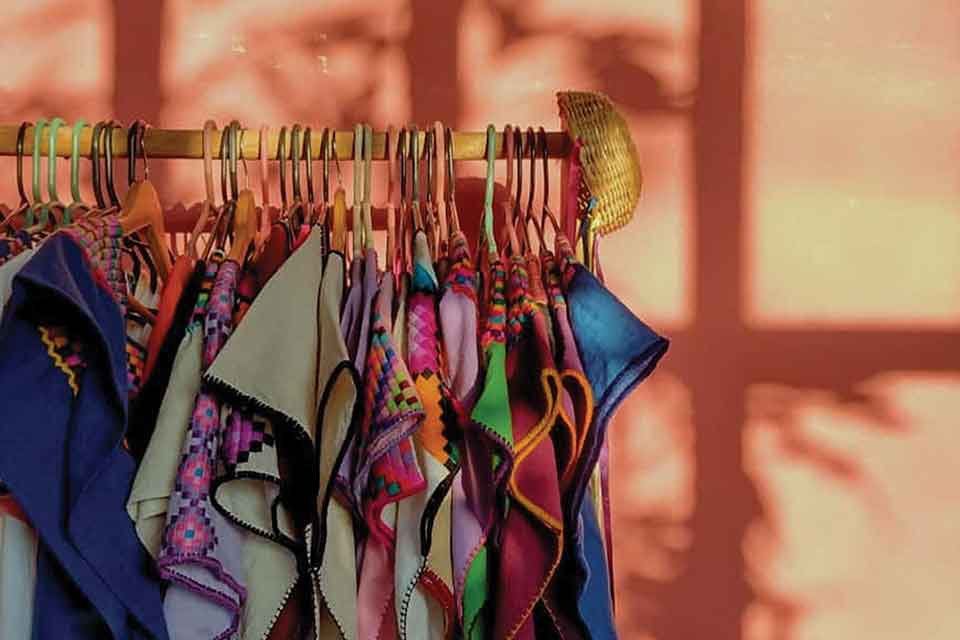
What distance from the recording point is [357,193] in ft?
3.59

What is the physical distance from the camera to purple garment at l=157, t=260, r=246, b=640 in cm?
87

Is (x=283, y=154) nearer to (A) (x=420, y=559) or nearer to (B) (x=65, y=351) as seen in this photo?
(B) (x=65, y=351)

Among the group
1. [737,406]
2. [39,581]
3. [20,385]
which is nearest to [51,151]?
[20,385]

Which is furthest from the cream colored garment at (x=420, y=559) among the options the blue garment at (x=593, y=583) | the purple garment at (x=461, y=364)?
the blue garment at (x=593, y=583)

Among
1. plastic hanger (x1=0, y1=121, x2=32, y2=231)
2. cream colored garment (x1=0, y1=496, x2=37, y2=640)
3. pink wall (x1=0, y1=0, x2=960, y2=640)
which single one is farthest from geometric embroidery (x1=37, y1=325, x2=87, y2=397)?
pink wall (x1=0, y1=0, x2=960, y2=640)

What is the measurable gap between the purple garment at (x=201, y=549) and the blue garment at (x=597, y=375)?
275 mm

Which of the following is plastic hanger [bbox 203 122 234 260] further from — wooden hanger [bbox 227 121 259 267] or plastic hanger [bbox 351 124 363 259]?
plastic hanger [bbox 351 124 363 259]

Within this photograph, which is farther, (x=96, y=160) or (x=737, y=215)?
(x=737, y=215)

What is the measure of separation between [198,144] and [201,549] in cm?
43

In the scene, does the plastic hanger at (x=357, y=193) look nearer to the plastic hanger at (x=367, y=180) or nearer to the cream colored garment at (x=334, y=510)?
the plastic hanger at (x=367, y=180)

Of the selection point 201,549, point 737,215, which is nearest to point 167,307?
point 201,549

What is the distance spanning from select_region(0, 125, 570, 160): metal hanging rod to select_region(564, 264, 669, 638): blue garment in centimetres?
20

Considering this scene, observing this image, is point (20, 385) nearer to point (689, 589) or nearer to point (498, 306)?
point (498, 306)

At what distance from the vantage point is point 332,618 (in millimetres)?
898
